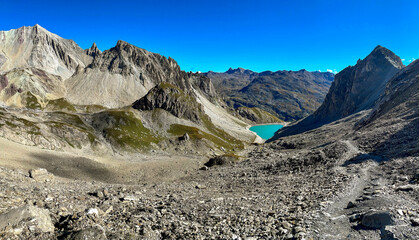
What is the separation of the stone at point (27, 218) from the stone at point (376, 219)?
72.1ft

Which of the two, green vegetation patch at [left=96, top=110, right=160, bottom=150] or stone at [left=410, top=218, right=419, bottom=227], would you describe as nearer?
stone at [left=410, top=218, right=419, bottom=227]

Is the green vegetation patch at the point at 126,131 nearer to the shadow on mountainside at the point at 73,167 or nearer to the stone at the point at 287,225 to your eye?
the shadow on mountainside at the point at 73,167

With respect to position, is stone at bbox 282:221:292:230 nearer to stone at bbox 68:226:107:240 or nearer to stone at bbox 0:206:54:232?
stone at bbox 68:226:107:240

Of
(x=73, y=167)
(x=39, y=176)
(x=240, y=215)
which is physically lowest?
(x=39, y=176)

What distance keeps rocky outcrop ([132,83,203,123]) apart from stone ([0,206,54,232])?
477 feet

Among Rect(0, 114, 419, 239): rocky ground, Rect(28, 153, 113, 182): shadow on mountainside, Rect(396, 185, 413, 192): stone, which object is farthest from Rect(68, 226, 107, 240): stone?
Rect(28, 153, 113, 182): shadow on mountainside

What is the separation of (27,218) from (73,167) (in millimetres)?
55005

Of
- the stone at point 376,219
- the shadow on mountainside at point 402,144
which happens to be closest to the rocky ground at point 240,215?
the stone at point 376,219

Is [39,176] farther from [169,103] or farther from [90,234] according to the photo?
[169,103]

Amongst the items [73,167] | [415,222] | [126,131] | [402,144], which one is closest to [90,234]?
[415,222]

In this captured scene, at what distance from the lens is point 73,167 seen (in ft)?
206

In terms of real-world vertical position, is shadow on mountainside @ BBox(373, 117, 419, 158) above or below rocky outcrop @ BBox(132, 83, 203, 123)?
below

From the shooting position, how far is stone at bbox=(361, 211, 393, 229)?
1576cm

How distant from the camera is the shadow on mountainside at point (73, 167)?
58.0 meters
